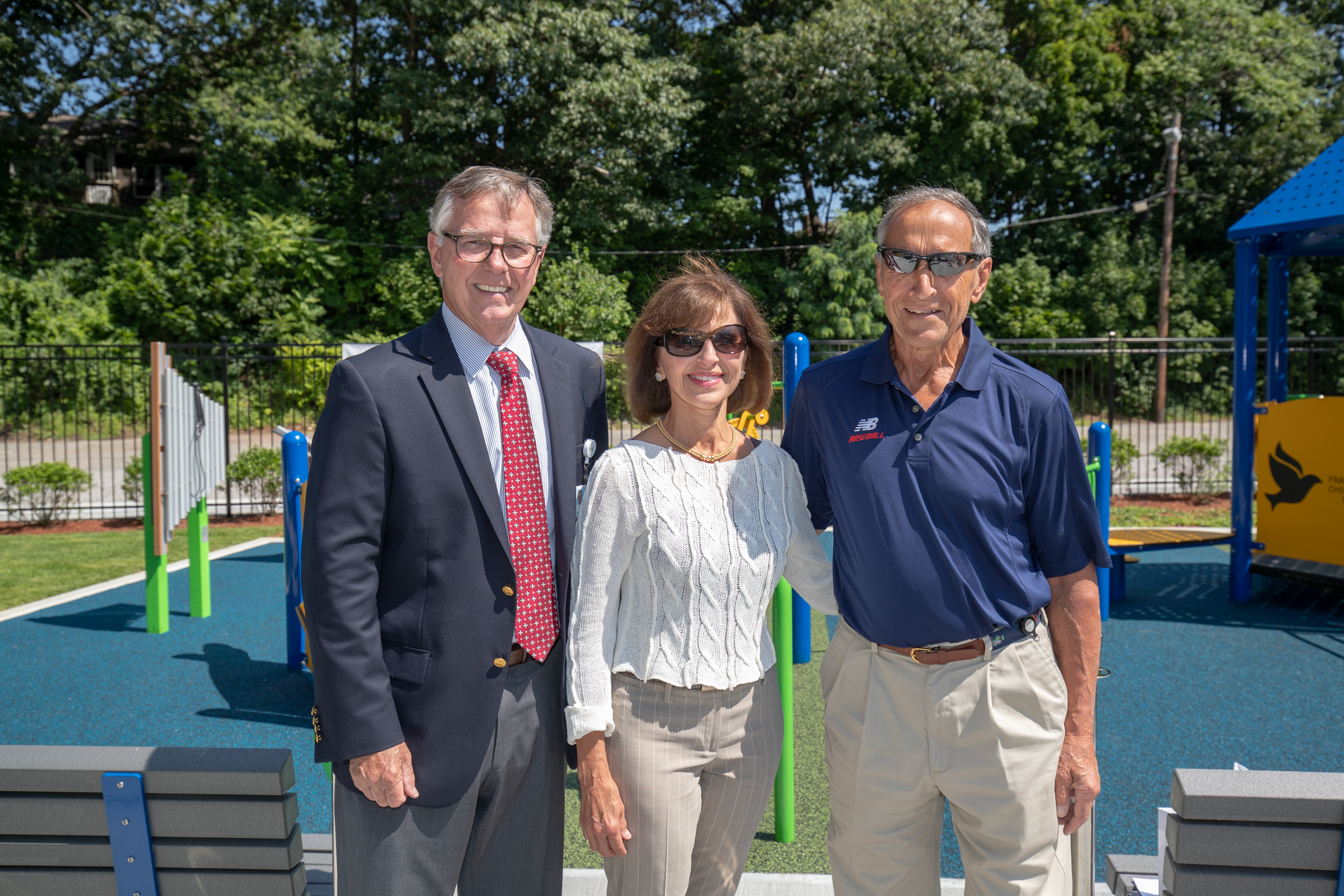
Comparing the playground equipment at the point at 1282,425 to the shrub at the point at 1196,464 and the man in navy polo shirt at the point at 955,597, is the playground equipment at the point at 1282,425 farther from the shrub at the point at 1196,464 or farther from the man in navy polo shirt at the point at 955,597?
the shrub at the point at 1196,464

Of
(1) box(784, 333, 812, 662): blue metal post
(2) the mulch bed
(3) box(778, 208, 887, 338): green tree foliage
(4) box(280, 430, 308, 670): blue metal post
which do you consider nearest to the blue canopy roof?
(1) box(784, 333, 812, 662): blue metal post

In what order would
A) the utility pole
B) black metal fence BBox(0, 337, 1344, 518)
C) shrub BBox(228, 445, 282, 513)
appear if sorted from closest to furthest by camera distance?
shrub BBox(228, 445, 282, 513) → black metal fence BBox(0, 337, 1344, 518) → the utility pole

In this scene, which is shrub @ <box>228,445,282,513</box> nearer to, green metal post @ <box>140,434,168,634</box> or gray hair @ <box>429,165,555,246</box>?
green metal post @ <box>140,434,168,634</box>

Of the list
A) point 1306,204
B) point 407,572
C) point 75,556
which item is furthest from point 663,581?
point 75,556

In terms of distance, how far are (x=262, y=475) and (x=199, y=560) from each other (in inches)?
251

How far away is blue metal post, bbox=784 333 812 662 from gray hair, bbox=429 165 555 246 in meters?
0.81

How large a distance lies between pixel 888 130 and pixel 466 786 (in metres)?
29.2

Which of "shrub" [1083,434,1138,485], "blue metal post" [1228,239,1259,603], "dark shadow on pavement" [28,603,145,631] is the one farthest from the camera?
"shrub" [1083,434,1138,485]

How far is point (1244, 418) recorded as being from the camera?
727cm

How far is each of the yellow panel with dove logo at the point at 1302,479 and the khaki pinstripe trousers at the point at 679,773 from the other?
6.61m

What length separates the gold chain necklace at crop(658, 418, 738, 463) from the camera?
2166mm

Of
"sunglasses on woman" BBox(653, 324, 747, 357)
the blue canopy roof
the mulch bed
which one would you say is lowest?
the mulch bed

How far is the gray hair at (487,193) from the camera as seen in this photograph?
83.7 inches

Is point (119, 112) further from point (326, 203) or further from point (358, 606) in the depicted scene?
point (358, 606)
